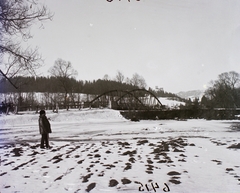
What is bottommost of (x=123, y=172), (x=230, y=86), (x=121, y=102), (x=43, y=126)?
(x=123, y=172)

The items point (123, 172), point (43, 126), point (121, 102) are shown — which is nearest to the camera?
point (123, 172)

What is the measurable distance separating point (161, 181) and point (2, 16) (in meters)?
6.00

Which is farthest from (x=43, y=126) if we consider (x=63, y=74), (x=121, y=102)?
(x=121, y=102)

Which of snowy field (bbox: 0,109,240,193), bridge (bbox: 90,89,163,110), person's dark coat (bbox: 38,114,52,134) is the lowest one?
snowy field (bbox: 0,109,240,193)

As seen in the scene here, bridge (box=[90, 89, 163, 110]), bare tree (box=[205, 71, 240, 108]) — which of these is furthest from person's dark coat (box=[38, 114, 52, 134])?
bridge (box=[90, 89, 163, 110])

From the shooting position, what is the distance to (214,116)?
2553 cm

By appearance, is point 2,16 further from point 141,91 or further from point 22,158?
point 141,91

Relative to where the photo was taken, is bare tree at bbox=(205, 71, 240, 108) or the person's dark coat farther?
the person's dark coat

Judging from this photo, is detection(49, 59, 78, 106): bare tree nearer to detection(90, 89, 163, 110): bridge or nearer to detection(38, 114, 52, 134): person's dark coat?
detection(38, 114, 52, 134): person's dark coat

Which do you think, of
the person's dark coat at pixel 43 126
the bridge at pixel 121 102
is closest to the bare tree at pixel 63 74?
the person's dark coat at pixel 43 126

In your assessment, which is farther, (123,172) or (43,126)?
(43,126)

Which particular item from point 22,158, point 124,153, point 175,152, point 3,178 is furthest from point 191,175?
point 22,158

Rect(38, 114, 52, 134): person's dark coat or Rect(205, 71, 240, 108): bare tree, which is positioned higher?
Rect(205, 71, 240, 108): bare tree

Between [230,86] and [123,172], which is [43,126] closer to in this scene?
[123,172]
